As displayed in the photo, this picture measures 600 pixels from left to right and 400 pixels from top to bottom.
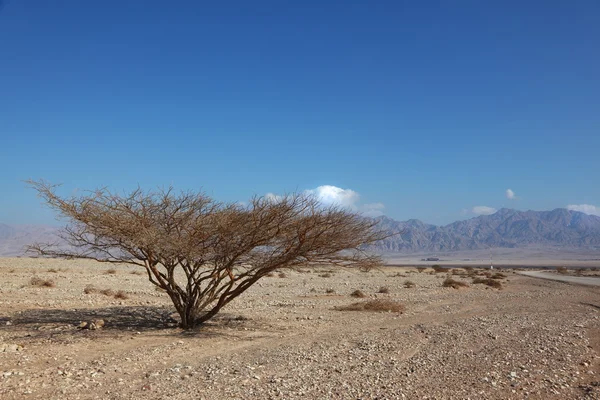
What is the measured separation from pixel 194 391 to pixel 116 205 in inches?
277

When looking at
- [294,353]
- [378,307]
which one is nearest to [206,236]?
[294,353]

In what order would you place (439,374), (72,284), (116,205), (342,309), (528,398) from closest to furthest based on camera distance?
(528,398), (439,374), (116,205), (342,309), (72,284)

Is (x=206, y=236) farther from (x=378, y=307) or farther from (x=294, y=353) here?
(x=378, y=307)

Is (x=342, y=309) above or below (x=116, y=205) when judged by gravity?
below

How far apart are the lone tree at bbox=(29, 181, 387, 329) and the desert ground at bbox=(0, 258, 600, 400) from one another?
1.97 metres

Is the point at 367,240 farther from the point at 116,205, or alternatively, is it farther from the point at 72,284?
the point at 72,284

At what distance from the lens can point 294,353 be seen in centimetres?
1263

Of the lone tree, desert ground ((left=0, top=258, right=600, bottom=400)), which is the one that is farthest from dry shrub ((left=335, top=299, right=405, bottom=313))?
the lone tree

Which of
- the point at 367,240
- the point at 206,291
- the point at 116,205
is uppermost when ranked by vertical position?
the point at 116,205

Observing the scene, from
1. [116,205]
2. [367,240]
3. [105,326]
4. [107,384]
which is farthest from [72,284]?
[107,384]

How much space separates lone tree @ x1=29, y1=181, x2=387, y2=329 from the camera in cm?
1450

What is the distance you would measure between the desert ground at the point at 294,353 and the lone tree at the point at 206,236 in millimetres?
1971

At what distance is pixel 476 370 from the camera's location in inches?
436

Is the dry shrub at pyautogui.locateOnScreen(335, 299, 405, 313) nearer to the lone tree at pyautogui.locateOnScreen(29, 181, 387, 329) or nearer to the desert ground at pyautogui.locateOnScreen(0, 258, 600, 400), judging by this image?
the desert ground at pyautogui.locateOnScreen(0, 258, 600, 400)
